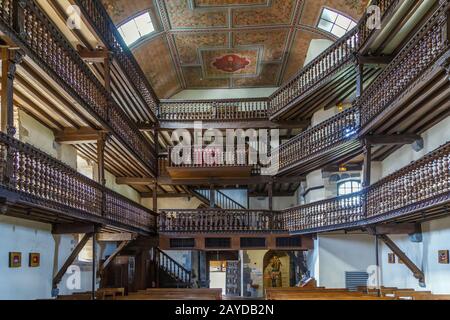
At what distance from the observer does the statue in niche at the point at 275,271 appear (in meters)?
25.9

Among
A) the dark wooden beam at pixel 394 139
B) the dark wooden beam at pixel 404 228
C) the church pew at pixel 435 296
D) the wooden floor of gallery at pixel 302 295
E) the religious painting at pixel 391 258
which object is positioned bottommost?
the wooden floor of gallery at pixel 302 295

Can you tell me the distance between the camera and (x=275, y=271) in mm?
26203

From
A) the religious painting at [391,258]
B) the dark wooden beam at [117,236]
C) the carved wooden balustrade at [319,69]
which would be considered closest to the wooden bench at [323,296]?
the religious painting at [391,258]

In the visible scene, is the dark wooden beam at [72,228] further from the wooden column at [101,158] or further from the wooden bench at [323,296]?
the wooden bench at [323,296]

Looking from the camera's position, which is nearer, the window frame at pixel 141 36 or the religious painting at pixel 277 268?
the window frame at pixel 141 36

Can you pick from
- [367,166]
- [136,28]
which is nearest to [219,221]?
[367,166]

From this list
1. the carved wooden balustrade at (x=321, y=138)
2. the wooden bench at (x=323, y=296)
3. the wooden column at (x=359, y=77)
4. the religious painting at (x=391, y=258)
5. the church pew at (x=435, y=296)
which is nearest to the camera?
the church pew at (x=435, y=296)

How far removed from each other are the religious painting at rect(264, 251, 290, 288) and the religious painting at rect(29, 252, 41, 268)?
15.7 meters

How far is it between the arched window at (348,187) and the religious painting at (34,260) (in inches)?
481

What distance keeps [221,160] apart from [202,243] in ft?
12.4

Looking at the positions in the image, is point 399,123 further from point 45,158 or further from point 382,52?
point 45,158

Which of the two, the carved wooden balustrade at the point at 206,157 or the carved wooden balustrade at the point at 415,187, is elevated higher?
the carved wooden balustrade at the point at 206,157

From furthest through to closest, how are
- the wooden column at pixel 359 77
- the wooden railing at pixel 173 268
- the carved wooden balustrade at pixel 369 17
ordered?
the wooden railing at pixel 173 268, the wooden column at pixel 359 77, the carved wooden balustrade at pixel 369 17

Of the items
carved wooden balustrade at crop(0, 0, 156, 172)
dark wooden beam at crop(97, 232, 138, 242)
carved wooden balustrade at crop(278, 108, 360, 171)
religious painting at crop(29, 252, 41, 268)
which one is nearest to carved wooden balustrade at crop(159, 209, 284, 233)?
carved wooden balustrade at crop(278, 108, 360, 171)
